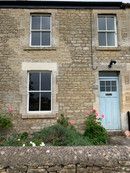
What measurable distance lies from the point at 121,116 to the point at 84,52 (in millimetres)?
3283

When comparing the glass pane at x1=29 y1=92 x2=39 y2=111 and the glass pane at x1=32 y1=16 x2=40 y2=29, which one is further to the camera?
the glass pane at x1=32 y1=16 x2=40 y2=29

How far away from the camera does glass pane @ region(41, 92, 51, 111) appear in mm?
12102

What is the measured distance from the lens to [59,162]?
144 inches

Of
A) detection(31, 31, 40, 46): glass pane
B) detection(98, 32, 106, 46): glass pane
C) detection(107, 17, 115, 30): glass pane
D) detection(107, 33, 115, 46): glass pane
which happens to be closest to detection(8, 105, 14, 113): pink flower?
detection(31, 31, 40, 46): glass pane

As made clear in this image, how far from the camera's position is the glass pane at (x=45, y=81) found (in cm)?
1230

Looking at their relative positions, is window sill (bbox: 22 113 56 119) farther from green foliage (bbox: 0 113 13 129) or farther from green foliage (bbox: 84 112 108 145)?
green foliage (bbox: 84 112 108 145)

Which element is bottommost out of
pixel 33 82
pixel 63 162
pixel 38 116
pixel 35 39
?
pixel 63 162

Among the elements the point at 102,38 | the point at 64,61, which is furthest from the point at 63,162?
the point at 102,38

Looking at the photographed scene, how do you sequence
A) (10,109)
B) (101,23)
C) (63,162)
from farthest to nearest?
1. (101,23)
2. (10,109)
3. (63,162)

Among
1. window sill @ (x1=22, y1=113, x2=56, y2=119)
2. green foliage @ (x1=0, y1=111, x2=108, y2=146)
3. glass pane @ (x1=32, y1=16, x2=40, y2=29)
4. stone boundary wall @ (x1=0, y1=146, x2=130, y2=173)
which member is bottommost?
green foliage @ (x1=0, y1=111, x2=108, y2=146)

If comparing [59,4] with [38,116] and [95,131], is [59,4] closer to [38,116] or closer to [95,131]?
[38,116]

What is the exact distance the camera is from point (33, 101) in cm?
1214

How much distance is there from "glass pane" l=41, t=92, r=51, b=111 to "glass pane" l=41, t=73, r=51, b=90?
0.27m

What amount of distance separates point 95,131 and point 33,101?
3.02 meters
